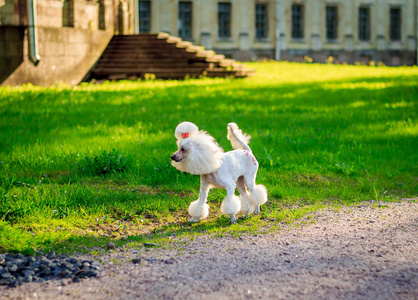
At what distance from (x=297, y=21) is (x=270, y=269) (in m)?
42.5

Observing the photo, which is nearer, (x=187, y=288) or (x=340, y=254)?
(x=187, y=288)

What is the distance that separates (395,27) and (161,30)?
76.0 feet

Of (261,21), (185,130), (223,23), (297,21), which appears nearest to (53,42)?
(185,130)

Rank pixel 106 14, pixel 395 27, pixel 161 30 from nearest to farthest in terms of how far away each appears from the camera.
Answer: pixel 106 14 → pixel 161 30 → pixel 395 27

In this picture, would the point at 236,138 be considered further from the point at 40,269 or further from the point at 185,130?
the point at 40,269

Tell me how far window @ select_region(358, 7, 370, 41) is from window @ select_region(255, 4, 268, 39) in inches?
389

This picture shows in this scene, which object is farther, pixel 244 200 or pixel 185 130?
pixel 244 200

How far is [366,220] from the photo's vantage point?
215 inches

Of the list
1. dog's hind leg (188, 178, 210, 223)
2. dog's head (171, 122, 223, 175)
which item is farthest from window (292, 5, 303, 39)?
dog's head (171, 122, 223, 175)

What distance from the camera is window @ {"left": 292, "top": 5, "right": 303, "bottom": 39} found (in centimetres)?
4403

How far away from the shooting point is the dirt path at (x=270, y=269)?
11.8ft

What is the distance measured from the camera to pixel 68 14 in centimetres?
1978

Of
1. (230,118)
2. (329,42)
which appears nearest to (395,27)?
(329,42)

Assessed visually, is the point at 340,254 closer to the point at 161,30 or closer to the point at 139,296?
the point at 139,296
